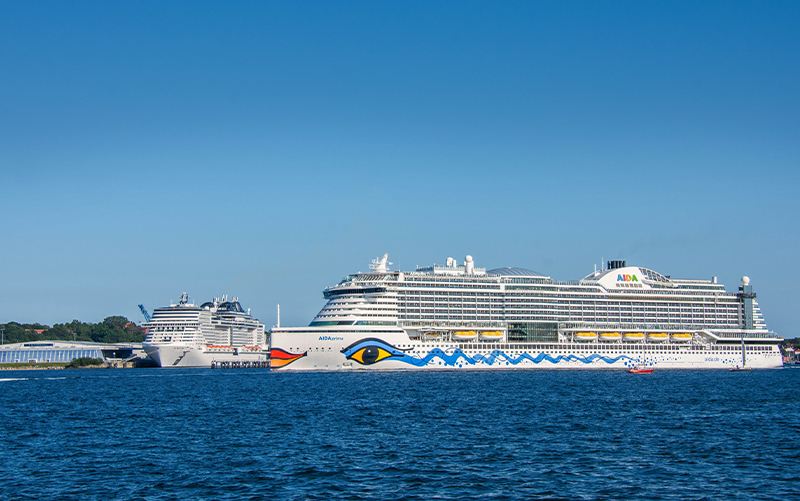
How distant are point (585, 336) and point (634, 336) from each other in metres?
8.38

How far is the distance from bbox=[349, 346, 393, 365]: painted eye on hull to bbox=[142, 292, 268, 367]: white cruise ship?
77846 mm

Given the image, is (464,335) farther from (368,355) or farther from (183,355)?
(183,355)

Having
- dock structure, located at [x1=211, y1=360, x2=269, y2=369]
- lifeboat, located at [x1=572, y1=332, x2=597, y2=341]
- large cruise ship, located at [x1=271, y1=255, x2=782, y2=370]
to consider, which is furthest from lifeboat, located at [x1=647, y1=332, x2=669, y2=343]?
Result: dock structure, located at [x1=211, y1=360, x2=269, y2=369]

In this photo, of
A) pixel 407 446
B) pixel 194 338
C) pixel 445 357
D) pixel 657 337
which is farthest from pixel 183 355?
pixel 407 446

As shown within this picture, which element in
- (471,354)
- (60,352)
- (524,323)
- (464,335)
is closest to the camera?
(471,354)

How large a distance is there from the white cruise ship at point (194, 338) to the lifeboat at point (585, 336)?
84.7 metres

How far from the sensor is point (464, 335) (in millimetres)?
95000

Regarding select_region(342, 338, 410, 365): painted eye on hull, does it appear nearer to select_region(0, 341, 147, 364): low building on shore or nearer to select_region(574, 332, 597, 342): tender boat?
select_region(574, 332, 597, 342): tender boat

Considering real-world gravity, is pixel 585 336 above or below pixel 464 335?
below

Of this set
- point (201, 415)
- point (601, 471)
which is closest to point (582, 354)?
point (201, 415)

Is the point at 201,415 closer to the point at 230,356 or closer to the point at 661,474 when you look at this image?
the point at 661,474

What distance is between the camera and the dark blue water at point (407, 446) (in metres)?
24.3

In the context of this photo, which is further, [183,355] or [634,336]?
[183,355]

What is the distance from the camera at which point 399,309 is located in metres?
93.1
